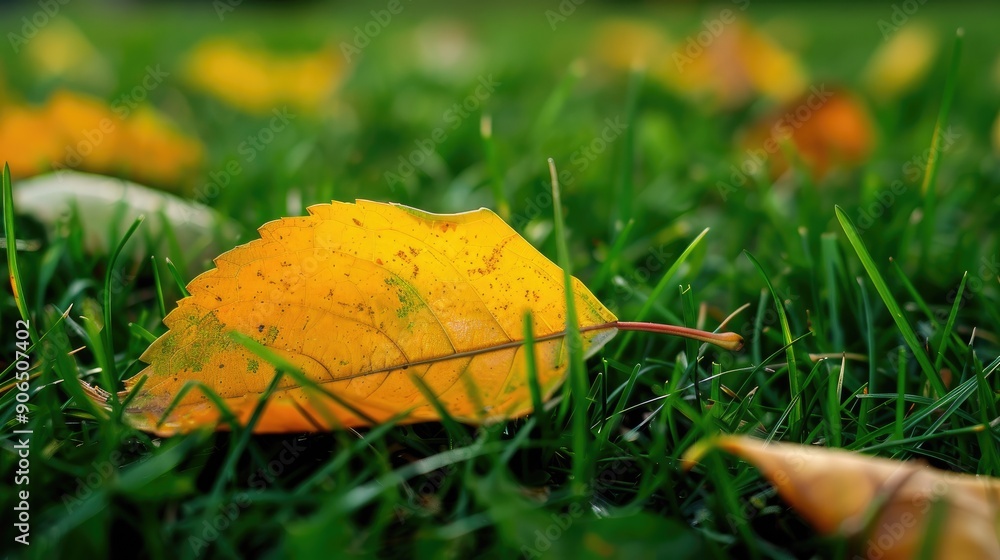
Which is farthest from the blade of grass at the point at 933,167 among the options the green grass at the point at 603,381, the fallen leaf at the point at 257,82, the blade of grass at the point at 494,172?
the fallen leaf at the point at 257,82

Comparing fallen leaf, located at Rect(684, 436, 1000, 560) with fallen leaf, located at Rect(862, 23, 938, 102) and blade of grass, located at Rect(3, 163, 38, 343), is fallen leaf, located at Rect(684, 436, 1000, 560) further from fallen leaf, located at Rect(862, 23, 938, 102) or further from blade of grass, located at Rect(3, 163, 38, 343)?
fallen leaf, located at Rect(862, 23, 938, 102)

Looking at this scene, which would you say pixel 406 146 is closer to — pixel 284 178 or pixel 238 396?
pixel 284 178

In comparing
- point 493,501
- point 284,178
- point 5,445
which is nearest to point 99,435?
point 5,445

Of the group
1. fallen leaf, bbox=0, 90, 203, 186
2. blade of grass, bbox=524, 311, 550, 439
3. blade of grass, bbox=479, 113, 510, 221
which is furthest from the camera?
fallen leaf, bbox=0, 90, 203, 186

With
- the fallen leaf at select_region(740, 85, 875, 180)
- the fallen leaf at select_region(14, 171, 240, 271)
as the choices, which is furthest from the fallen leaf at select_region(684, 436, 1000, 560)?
the fallen leaf at select_region(740, 85, 875, 180)

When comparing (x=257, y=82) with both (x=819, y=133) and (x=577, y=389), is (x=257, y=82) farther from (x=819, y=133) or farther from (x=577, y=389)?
(x=577, y=389)

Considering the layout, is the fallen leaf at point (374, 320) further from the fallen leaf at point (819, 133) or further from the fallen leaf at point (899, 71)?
the fallen leaf at point (899, 71)

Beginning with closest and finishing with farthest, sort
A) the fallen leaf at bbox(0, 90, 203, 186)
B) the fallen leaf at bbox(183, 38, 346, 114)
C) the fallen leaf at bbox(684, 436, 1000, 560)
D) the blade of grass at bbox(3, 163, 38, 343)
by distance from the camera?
the fallen leaf at bbox(684, 436, 1000, 560), the blade of grass at bbox(3, 163, 38, 343), the fallen leaf at bbox(0, 90, 203, 186), the fallen leaf at bbox(183, 38, 346, 114)
